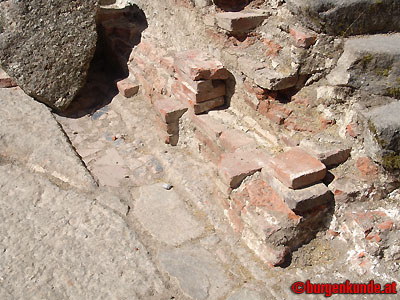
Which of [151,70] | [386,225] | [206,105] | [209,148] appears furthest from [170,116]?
[386,225]

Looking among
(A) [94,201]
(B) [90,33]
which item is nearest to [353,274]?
(A) [94,201]

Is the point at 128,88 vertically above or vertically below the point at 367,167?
below

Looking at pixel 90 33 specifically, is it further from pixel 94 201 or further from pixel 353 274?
pixel 353 274

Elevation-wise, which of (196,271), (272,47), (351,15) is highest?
(351,15)

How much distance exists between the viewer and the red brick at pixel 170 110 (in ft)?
9.96

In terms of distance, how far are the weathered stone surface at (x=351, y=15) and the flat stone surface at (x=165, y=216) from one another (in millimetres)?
1333

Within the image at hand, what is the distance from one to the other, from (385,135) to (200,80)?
4.12ft

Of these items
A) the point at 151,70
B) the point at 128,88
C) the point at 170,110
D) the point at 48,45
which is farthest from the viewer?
the point at 128,88

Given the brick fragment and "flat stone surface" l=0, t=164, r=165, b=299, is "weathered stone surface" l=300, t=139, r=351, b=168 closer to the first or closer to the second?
the brick fragment

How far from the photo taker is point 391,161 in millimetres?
2086

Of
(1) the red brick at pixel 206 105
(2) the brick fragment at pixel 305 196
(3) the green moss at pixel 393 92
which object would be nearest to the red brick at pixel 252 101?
(1) the red brick at pixel 206 105

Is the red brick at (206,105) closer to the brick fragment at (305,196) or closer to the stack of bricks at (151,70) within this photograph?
the stack of bricks at (151,70)

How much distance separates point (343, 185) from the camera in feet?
7.16

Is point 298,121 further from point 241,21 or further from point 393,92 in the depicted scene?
point 241,21
